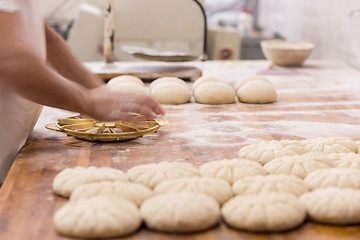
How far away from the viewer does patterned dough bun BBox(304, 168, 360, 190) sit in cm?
151

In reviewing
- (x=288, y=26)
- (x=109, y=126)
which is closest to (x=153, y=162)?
(x=109, y=126)

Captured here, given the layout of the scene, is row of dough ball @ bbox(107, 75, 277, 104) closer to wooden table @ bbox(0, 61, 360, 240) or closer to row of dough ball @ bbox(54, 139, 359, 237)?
wooden table @ bbox(0, 61, 360, 240)

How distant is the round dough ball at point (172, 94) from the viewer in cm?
279

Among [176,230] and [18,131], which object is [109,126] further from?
[176,230]

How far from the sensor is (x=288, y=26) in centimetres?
657

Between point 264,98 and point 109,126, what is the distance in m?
1.04

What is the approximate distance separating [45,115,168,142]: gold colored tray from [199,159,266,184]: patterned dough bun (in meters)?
0.46

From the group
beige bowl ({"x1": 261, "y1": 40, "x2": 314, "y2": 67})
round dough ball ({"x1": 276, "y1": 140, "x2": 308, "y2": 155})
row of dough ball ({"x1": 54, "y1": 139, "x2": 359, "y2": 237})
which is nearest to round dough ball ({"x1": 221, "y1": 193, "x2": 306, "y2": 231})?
row of dough ball ({"x1": 54, "y1": 139, "x2": 359, "y2": 237})

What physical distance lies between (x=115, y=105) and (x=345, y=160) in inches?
32.0

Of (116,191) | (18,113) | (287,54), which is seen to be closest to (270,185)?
(116,191)

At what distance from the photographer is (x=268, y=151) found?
5.94ft

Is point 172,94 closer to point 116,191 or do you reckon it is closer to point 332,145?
point 332,145

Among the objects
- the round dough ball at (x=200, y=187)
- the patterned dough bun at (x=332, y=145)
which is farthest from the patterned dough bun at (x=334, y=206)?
the patterned dough bun at (x=332, y=145)

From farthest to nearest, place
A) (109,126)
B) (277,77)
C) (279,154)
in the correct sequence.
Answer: (277,77), (109,126), (279,154)
